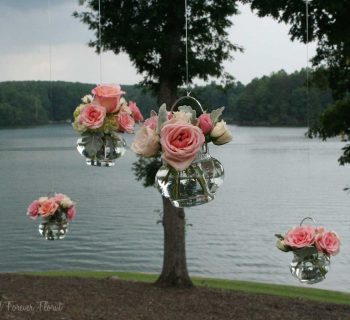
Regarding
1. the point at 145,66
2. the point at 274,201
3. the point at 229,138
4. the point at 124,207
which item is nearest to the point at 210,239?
the point at 124,207

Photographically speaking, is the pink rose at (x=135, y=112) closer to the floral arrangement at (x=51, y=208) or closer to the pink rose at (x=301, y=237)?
the pink rose at (x=301, y=237)

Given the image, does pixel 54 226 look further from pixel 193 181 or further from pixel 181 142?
pixel 181 142

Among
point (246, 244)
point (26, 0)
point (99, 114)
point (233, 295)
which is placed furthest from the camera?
point (246, 244)

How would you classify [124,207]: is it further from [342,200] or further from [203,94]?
[203,94]

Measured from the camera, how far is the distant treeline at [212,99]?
9352 millimetres

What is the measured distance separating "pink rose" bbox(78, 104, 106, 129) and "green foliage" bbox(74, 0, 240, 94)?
6.32 m

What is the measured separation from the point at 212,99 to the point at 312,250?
7538 mm

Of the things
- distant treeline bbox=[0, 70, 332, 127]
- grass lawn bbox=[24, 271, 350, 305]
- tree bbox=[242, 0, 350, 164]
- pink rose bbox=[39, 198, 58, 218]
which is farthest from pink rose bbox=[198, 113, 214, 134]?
grass lawn bbox=[24, 271, 350, 305]

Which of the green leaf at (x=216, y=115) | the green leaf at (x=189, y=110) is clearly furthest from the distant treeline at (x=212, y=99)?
the green leaf at (x=189, y=110)

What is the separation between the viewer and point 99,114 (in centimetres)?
385

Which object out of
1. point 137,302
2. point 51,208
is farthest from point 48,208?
point 137,302

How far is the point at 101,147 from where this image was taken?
403cm

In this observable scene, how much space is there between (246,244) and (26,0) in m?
16.4

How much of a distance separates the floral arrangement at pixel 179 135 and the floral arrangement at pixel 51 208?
3.41m
